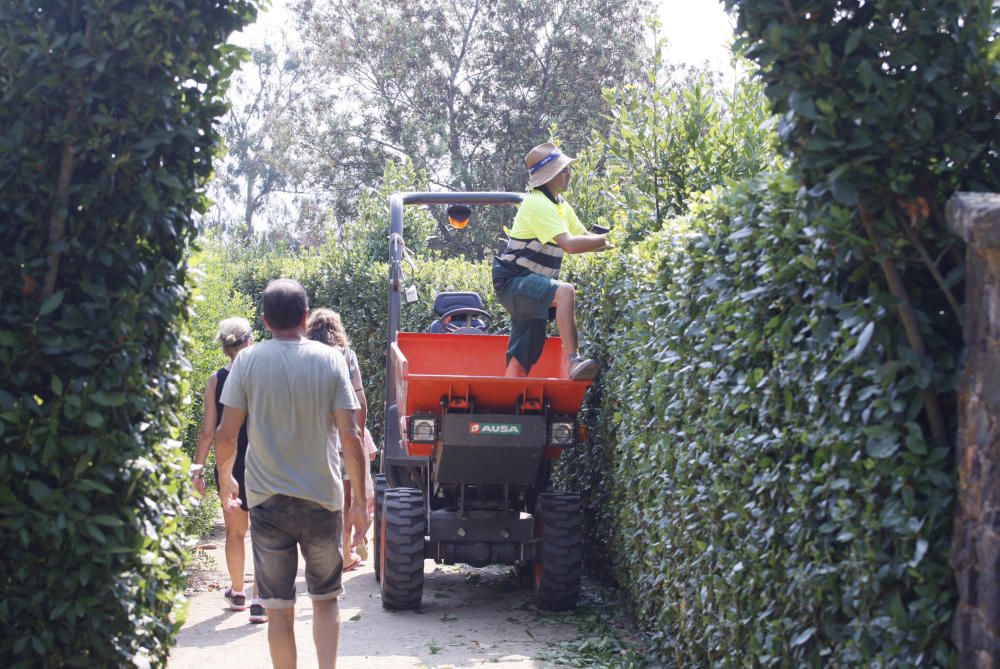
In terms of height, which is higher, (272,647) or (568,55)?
(568,55)

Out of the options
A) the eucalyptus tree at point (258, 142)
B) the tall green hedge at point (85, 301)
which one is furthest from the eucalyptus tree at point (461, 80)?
the tall green hedge at point (85, 301)

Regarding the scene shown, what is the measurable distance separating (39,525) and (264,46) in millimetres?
49861

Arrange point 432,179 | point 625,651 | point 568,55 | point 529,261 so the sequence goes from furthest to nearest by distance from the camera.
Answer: point 432,179, point 568,55, point 529,261, point 625,651

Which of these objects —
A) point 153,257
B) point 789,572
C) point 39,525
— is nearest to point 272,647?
point 39,525

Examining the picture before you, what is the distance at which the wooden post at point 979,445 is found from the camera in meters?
3.04

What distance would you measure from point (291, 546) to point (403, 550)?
8.15ft

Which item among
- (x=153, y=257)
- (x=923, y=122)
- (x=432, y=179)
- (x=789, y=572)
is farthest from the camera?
(x=432, y=179)

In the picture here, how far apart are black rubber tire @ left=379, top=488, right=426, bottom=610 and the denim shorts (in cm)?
240

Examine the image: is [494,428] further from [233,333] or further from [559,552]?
[233,333]

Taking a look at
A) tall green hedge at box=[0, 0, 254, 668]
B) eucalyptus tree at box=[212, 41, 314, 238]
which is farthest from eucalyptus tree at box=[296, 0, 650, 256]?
tall green hedge at box=[0, 0, 254, 668]

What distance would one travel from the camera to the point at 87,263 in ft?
14.5

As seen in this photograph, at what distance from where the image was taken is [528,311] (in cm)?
798

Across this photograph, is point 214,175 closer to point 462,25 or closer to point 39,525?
point 39,525

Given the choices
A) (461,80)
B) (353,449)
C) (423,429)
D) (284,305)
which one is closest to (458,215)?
(423,429)
